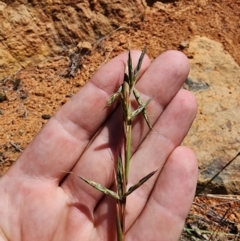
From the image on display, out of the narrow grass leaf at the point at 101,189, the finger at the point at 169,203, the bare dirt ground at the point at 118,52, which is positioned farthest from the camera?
the bare dirt ground at the point at 118,52

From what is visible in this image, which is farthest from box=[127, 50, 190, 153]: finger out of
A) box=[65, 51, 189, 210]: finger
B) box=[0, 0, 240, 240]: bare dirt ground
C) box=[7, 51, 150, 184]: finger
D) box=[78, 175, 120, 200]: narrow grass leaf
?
box=[0, 0, 240, 240]: bare dirt ground

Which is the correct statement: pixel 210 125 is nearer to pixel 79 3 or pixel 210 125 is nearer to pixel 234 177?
pixel 234 177

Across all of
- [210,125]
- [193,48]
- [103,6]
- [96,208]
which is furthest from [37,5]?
[96,208]

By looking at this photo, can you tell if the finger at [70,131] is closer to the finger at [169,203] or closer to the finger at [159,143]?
the finger at [159,143]

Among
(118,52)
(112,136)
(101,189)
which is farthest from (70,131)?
(118,52)

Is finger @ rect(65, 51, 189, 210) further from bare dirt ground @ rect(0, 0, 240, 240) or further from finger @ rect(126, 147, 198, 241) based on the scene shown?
bare dirt ground @ rect(0, 0, 240, 240)

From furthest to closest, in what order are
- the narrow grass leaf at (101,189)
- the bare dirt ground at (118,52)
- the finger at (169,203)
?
the bare dirt ground at (118,52), the finger at (169,203), the narrow grass leaf at (101,189)

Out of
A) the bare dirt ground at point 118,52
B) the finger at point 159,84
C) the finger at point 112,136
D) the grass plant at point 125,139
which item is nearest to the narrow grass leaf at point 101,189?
the grass plant at point 125,139
